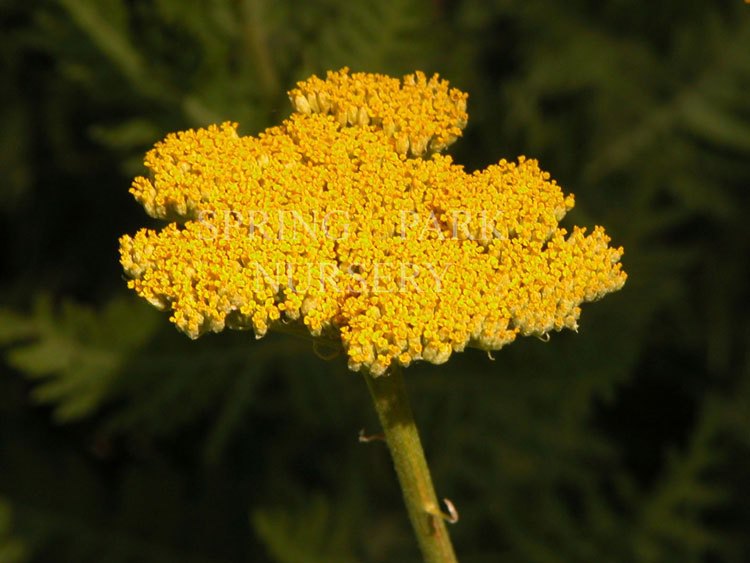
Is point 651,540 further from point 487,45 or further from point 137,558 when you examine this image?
point 487,45

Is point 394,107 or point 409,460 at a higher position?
point 394,107

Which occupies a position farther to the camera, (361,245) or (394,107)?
(394,107)

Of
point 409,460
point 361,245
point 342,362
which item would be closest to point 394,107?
point 361,245

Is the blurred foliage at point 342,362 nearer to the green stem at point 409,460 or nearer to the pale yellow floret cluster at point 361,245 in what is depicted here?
the green stem at point 409,460

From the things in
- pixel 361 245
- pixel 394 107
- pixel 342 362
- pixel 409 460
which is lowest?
pixel 409 460

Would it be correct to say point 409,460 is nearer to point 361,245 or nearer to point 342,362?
point 361,245

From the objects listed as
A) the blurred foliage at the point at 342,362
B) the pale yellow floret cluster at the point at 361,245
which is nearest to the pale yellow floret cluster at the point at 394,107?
the pale yellow floret cluster at the point at 361,245
